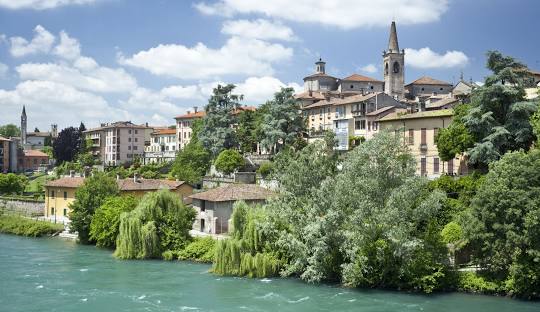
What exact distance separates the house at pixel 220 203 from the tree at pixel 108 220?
5.77m

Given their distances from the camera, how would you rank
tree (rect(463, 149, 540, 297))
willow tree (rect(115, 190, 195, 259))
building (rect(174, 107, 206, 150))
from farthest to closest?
1. building (rect(174, 107, 206, 150))
2. willow tree (rect(115, 190, 195, 259))
3. tree (rect(463, 149, 540, 297))

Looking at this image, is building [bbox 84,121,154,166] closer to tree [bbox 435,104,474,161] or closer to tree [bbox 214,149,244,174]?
tree [bbox 214,149,244,174]

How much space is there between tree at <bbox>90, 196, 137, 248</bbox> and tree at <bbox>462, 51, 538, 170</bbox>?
27.7m

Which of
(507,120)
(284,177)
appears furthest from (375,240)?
(507,120)

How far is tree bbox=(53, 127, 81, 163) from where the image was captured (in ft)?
392

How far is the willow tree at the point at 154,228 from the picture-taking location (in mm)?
44281

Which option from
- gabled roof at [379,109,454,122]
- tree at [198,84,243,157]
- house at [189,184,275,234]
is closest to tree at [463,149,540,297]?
gabled roof at [379,109,454,122]

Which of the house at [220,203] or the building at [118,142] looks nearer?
the house at [220,203]

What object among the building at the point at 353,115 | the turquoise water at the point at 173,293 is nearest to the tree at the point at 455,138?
the building at the point at 353,115

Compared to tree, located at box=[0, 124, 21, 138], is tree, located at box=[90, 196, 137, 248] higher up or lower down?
lower down

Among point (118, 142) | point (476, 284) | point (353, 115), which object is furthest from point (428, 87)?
point (476, 284)

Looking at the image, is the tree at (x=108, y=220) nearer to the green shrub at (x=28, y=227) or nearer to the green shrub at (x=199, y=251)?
the green shrub at (x=199, y=251)

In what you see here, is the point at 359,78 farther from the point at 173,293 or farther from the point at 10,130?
the point at 10,130

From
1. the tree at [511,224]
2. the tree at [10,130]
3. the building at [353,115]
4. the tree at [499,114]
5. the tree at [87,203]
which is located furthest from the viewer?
the tree at [10,130]
